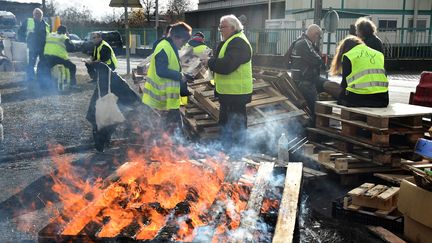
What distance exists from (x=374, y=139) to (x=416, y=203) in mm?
1797

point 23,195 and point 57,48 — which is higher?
point 57,48

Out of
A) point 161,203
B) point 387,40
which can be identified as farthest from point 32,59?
point 387,40

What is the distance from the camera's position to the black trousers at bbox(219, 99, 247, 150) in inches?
246

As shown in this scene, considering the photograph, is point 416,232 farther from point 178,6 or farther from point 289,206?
point 178,6

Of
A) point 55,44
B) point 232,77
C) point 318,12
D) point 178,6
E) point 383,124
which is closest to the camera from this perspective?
point 383,124

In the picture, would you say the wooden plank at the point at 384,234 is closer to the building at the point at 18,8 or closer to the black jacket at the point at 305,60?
the black jacket at the point at 305,60

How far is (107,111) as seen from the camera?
261 inches

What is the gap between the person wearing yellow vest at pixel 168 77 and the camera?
235 inches

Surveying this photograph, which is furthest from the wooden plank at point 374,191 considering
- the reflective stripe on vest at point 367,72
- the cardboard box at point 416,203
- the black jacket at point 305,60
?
the black jacket at point 305,60

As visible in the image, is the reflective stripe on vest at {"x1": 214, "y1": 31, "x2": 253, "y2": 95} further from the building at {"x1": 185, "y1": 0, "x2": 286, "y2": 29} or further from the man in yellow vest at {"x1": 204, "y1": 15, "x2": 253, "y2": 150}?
the building at {"x1": 185, "y1": 0, "x2": 286, "y2": 29}

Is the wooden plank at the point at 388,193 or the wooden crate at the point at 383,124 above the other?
the wooden crate at the point at 383,124

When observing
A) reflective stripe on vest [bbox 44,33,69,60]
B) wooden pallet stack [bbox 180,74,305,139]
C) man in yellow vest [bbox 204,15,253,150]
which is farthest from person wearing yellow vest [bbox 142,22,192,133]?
reflective stripe on vest [bbox 44,33,69,60]

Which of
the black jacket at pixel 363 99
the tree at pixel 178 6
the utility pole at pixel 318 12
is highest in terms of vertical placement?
the tree at pixel 178 6

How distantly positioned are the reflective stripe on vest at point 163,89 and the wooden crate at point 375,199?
8.60 ft
